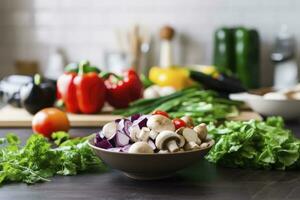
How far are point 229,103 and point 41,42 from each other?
1537 millimetres

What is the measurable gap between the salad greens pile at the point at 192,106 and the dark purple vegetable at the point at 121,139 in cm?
60

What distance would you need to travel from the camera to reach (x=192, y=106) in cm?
194

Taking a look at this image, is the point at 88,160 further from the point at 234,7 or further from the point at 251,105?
the point at 234,7

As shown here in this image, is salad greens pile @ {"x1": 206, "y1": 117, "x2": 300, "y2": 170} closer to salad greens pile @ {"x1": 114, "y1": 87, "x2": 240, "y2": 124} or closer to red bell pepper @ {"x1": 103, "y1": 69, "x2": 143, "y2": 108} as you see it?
salad greens pile @ {"x1": 114, "y1": 87, "x2": 240, "y2": 124}

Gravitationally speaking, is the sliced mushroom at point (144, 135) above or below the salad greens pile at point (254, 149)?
above

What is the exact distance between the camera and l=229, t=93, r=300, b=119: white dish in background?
1952mm

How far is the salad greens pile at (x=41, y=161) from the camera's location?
49.2 inches

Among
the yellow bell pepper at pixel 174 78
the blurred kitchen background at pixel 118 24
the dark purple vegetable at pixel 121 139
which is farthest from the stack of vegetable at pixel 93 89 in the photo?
the blurred kitchen background at pixel 118 24

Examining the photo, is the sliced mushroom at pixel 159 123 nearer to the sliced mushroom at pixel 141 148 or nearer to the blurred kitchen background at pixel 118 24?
the sliced mushroom at pixel 141 148

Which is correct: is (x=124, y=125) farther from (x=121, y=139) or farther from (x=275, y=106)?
(x=275, y=106)

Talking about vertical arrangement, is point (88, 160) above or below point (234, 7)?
below

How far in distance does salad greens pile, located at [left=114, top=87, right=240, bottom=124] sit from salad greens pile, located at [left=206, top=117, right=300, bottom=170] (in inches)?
17.6

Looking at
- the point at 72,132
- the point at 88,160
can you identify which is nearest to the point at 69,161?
the point at 88,160

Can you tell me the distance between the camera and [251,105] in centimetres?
206
